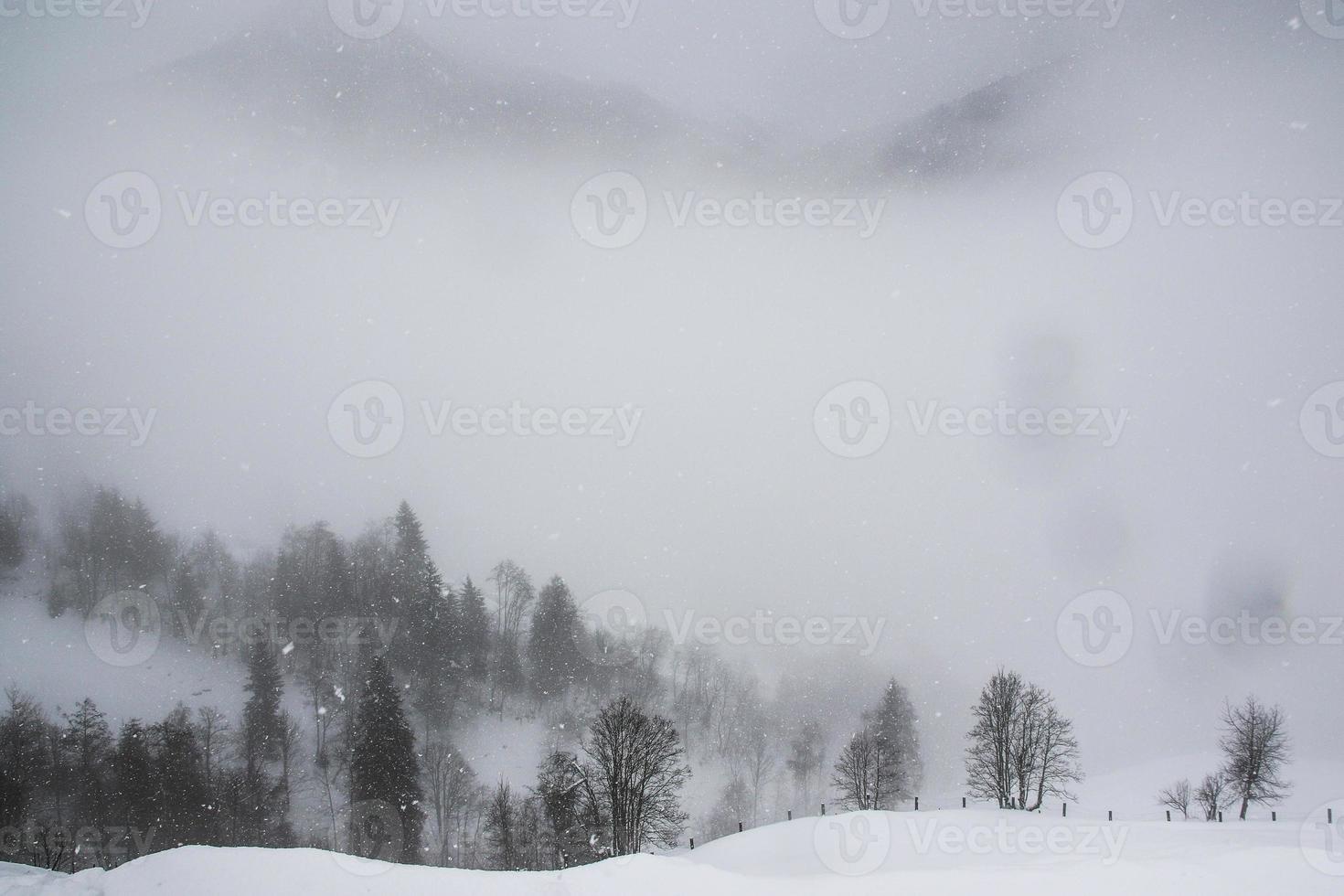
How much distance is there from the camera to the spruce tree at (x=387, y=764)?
30.6 m

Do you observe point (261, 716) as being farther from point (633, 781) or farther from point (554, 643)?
point (633, 781)

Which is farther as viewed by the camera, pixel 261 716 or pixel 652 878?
pixel 261 716

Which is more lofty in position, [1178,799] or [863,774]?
[863,774]

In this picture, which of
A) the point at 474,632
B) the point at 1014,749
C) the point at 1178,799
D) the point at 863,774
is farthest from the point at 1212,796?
the point at 474,632

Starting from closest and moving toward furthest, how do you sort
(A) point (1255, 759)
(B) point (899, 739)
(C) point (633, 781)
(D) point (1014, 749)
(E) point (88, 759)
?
1. (C) point (633, 781)
2. (D) point (1014, 749)
3. (A) point (1255, 759)
4. (E) point (88, 759)
5. (B) point (899, 739)

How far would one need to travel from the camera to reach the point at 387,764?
30.7 m

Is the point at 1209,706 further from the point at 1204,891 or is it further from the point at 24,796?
the point at 24,796

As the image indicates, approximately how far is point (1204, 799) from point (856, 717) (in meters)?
33.8

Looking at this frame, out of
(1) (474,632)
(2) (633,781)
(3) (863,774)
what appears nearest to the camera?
(2) (633,781)

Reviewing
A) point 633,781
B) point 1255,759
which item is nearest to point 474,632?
point 633,781

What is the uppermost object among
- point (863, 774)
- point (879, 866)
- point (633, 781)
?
point (879, 866)

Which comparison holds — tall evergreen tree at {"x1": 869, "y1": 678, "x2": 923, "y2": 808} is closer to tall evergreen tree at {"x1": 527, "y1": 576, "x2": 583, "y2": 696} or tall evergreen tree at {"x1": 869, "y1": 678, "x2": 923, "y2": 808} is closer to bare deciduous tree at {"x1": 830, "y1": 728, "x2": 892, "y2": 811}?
bare deciduous tree at {"x1": 830, "y1": 728, "x2": 892, "y2": 811}

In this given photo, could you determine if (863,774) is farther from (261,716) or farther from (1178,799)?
(261,716)

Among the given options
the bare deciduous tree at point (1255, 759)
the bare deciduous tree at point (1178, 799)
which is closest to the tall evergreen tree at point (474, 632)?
the bare deciduous tree at point (1255, 759)
